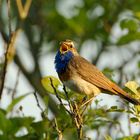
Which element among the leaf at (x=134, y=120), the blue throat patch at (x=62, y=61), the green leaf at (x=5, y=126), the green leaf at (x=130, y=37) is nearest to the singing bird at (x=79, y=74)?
the blue throat patch at (x=62, y=61)

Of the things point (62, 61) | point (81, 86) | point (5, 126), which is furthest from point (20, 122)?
point (62, 61)

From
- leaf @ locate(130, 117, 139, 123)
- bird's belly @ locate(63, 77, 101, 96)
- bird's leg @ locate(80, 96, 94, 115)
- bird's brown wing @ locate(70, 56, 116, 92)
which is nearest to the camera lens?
leaf @ locate(130, 117, 139, 123)

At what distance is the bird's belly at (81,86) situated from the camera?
7848 millimetres

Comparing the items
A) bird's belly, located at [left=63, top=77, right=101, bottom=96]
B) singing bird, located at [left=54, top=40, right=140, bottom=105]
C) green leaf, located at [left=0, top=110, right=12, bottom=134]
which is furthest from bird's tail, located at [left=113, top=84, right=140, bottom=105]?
green leaf, located at [left=0, top=110, right=12, bottom=134]

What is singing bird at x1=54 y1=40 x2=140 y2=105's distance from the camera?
8062 mm

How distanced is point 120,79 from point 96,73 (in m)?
1.76

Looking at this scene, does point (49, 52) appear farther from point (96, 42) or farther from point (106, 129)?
point (106, 129)

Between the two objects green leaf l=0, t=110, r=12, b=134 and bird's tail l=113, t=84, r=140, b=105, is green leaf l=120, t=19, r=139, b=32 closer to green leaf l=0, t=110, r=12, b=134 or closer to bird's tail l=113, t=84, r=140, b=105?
bird's tail l=113, t=84, r=140, b=105

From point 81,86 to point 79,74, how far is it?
1.46 feet

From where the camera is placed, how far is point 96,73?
27.8ft

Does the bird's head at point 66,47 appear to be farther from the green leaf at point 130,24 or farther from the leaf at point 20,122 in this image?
the leaf at point 20,122

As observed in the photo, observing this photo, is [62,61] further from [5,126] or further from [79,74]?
[5,126]

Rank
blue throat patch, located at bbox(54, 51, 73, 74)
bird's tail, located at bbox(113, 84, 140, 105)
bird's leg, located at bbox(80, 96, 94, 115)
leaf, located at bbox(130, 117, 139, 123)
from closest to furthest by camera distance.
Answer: leaf, located at bbox(130, 117, 139, 123) → bird's tail, located at bbox(113, 84, 140, 105) → bird's leg, located at bbox(80, 96, 94, 115) → blue throat patch, located at bbox(54, 51, 73, 74)

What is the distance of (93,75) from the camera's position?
8.45 metres
